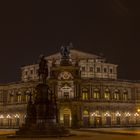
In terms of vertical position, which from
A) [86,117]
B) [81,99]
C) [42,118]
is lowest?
[86,117]

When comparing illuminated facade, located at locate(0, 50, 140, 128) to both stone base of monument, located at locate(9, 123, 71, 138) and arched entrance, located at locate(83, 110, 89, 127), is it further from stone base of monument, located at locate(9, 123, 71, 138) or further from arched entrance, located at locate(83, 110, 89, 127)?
stone base of monument, located at locate(9, 123, 71, 138)

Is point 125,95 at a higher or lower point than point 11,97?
higher

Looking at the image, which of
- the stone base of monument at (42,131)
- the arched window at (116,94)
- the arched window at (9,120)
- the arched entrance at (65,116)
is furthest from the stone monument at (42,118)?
the arched window at (9,120)

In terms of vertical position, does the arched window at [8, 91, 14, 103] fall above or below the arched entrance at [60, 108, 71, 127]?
above

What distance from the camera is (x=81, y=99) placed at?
3681 inches

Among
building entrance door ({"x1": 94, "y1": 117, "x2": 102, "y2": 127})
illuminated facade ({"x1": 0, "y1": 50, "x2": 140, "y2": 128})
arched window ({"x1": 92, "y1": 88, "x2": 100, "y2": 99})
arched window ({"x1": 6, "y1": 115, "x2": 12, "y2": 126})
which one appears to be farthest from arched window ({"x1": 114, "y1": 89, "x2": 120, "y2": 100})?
arched window ({"x1": 6, "y1": 115, "x2": 12, "y2": 126})

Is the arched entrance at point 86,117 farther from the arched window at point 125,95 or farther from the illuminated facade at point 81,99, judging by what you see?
the arched window at point 125,95

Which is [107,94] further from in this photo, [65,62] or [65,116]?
[65,62]

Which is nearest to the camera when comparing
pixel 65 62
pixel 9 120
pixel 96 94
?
pixel 65 62

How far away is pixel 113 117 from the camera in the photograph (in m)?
97.7

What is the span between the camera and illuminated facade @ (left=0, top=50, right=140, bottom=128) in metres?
91.5

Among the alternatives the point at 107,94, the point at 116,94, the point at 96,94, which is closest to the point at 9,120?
the point at 96,94

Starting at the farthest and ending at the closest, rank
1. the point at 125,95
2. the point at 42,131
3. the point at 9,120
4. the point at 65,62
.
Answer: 1. the point at 9,120
2. the point at 125,95
3. the point at 65,62
4. the point at 42,131

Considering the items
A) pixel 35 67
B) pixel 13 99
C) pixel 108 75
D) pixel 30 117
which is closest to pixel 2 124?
pixel 13 99
